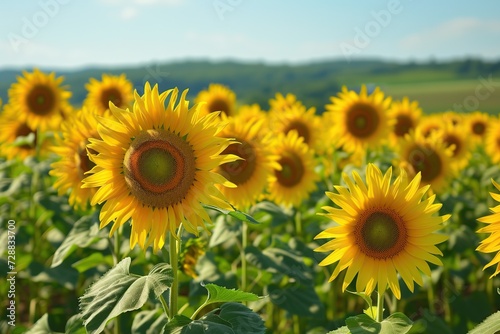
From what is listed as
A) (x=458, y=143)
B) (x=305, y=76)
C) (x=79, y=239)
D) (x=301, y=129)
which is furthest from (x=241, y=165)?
(x=305, y=76)

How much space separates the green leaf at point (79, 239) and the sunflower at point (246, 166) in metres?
1.12

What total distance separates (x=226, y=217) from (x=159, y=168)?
1.88 meters

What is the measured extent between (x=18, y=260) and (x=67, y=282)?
0.70m

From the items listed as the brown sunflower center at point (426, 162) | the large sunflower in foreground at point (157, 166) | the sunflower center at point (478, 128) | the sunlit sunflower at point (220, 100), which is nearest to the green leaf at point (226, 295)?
the large sunflower in foreground at point (157, 166)

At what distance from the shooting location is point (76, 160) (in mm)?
A: 4535

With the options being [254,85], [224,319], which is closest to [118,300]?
[224,319]

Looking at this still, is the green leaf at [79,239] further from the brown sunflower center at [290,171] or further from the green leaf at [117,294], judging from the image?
the brown sunflower center at [290,171]

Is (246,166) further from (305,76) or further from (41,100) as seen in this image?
(305,76)

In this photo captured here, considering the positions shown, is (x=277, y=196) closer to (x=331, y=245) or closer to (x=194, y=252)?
(x=194, y=252)

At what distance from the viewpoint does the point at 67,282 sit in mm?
5000

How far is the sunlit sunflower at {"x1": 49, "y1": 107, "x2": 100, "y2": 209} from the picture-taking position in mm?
4488

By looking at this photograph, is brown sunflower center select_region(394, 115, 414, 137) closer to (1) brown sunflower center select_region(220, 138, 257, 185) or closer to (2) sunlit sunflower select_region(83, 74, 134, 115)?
(2) sunlit sunflower select_region(83, 74, 134, 115)

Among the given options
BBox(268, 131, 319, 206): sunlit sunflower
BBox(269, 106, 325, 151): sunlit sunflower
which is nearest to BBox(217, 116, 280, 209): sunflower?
BBox(268, 131, 319, 206): sunlit sunflower

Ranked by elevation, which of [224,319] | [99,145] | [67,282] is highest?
[99,145]
